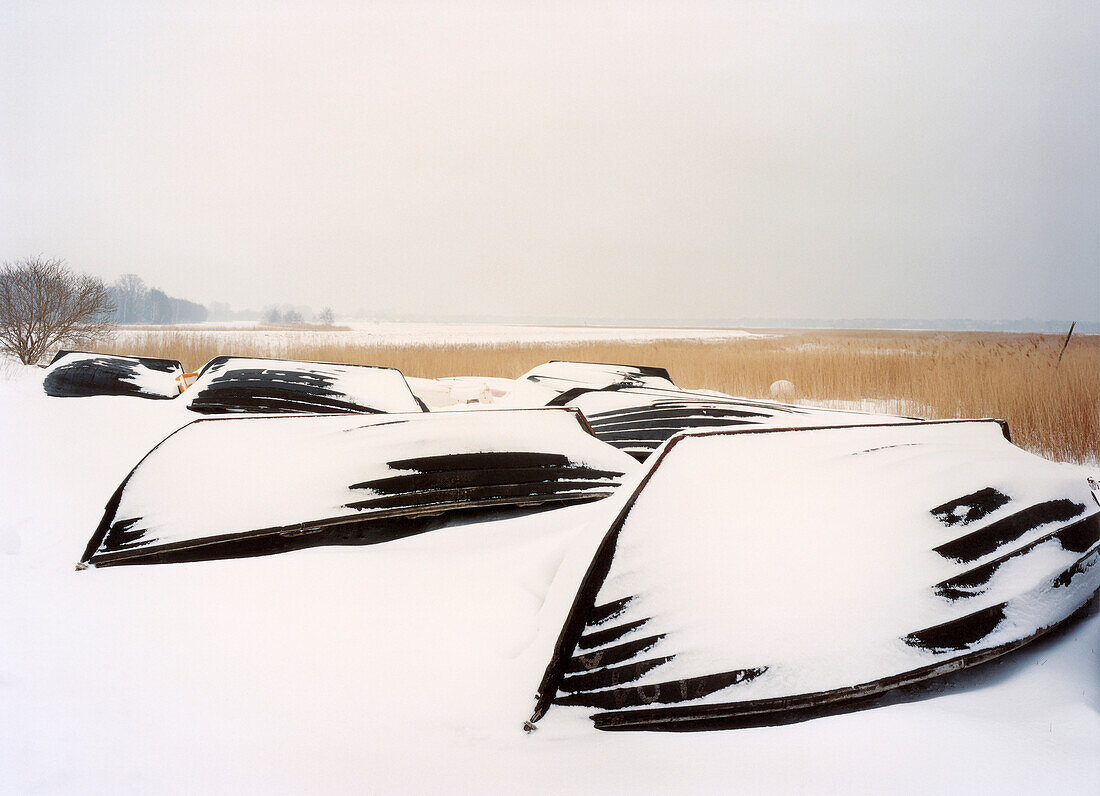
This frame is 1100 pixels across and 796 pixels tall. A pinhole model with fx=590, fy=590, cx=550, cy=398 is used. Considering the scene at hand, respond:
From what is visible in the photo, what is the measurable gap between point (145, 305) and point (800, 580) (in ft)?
8.27

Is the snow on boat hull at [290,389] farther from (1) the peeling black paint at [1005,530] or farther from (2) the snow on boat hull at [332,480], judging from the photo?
(1) the peeling black paint at [1005,530]

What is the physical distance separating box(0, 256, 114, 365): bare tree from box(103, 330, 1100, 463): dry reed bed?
21cm

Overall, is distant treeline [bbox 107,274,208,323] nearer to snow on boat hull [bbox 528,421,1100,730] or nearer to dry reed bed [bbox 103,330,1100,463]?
dry reed bed [bbox 103,330,1100,463]

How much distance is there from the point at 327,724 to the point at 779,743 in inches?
22.7

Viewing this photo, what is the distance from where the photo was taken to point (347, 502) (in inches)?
50.2

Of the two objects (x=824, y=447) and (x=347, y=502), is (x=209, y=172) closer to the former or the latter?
(x=347, y=502)

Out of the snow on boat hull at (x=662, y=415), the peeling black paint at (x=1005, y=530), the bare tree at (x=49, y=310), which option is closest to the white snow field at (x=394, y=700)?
the peeling black paint at (x=1005, y=530)

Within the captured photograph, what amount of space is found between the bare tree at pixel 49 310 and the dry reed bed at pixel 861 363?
21 centimetres

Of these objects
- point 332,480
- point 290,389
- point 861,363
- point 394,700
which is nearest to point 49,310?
point 290,389

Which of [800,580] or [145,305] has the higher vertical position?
[145,305]

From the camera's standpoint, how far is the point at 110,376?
252 centimetres

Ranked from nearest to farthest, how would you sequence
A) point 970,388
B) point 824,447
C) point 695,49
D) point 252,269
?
point 824,447 < point 695,49 < point 970,388 < point 252,269

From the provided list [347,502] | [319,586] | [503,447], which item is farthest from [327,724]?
[503,447]

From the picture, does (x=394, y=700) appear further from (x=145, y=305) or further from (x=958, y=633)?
(x=145, y=305)
